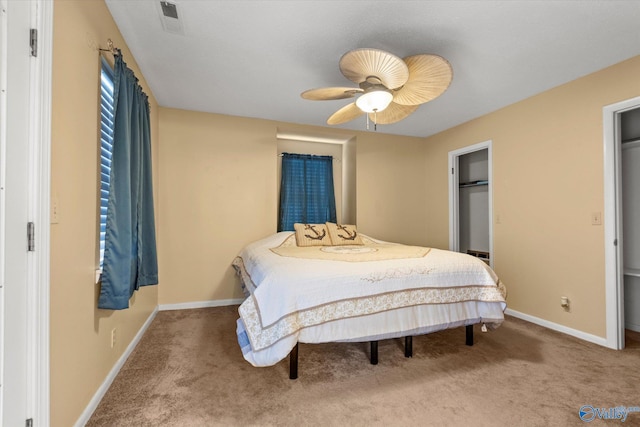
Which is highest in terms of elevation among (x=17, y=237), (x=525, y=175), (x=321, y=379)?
(x=525, y=175)

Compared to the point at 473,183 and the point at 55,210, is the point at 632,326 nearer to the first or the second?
the point at 473,183

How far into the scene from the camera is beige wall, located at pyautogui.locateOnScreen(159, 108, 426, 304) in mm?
3412

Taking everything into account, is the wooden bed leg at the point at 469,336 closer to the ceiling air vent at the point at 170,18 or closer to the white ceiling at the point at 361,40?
the white ceiling at the point at 361,40

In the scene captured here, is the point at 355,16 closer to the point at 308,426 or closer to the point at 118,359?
the point at 308,426

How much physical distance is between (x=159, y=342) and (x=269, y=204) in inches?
75.7

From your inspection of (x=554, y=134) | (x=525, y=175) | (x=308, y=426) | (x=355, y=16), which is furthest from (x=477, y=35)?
(x=308, y=426)

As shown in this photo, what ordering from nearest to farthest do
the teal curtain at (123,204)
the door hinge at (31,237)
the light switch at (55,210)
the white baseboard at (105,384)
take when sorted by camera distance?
the door hinge at (31,237)
the light switch at (55,210)
the white baseboard at (105,384)
the teal curtain at (123,204)

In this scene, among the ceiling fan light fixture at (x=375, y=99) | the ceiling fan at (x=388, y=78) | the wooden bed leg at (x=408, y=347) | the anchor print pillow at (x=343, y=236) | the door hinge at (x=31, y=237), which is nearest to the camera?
the door hinge at (x=31, y=237)

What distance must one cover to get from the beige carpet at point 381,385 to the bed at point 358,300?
0.70 feet

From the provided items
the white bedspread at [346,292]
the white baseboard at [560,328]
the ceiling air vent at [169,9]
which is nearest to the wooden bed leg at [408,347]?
the white bedspread at [346,292]

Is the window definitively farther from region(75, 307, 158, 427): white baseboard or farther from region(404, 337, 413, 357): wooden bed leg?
region(404, 337, 413, 357): wooden bed leg

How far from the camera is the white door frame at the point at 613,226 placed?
7.78ft

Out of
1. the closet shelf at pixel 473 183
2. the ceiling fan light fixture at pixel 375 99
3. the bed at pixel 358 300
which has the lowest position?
the bed at pixel 358 300

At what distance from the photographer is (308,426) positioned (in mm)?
1488
